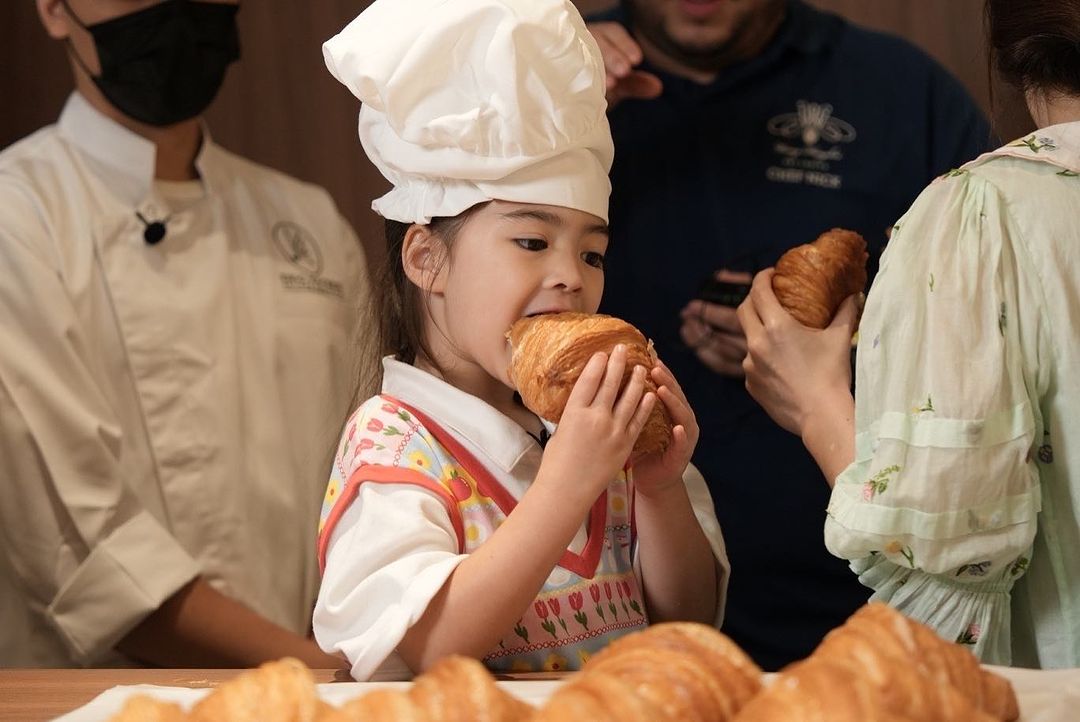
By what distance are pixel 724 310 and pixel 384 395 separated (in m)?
0.83

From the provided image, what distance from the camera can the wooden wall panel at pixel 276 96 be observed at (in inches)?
123

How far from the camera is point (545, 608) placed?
1350 mm

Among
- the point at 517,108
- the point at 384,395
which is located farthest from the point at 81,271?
the point at 517,108

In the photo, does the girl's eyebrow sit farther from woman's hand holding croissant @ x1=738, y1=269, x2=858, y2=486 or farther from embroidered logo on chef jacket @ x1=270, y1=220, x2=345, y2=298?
embroidered logo on chef jacket @ x1=270, y1=220, x2=345, y2=298

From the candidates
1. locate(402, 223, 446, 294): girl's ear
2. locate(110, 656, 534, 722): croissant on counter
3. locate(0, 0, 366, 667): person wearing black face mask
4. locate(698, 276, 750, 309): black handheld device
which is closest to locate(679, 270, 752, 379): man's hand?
locate(698, 276, 750, 309): black handheld device

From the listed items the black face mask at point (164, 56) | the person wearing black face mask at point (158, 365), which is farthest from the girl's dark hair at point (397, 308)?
the black face mask at point (164, 56)

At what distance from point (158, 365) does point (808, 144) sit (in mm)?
1273

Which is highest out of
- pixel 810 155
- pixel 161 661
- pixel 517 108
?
pixel 517 108

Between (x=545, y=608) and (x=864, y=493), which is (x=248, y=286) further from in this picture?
(x=864, y=493)

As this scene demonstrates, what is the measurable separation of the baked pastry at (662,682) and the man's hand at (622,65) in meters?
1.39

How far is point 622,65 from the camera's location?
6.92 ft

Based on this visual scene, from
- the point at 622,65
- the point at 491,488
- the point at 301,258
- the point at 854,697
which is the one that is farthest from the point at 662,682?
the point at 301,258

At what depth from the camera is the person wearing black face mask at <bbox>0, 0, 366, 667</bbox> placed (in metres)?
2.05

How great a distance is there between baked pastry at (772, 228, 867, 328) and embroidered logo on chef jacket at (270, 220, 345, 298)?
1257 mm
